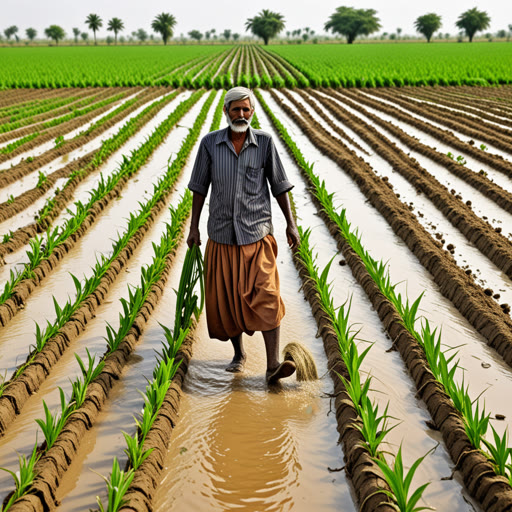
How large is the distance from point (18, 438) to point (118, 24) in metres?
115

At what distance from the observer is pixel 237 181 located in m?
3.57

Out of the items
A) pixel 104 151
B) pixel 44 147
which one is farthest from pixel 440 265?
pixel 44 147

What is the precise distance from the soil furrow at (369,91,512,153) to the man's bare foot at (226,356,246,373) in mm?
8579

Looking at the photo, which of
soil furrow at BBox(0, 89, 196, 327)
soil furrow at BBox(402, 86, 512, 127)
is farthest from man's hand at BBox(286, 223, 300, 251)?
soil furrow at BBox(402, 86, 512, 127)

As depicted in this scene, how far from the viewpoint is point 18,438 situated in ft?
10.4

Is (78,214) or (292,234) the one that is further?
(78,214)

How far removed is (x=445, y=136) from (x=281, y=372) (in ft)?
32.2

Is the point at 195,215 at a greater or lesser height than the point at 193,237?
greater

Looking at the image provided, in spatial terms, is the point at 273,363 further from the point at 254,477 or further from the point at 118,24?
the point at 118,24

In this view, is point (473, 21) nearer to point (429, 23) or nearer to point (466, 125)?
point (429, 23)

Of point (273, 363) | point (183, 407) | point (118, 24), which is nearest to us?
point (183, 407)

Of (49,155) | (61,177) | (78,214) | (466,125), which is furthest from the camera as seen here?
(466,125)

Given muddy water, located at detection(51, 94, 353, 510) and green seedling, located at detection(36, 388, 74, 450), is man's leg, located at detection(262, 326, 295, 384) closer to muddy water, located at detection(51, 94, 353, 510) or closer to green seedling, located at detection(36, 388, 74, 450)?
muddy water, located at detection(51, 94, 353, 510)

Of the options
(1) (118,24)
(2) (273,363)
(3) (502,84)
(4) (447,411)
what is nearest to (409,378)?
(4) (447,411)
